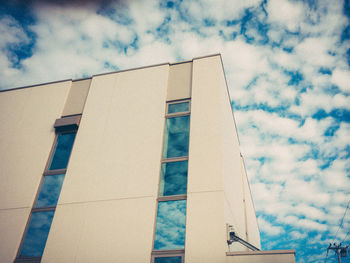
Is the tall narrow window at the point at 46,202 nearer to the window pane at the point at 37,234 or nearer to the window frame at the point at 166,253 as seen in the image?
the window pane at the point at 37,234

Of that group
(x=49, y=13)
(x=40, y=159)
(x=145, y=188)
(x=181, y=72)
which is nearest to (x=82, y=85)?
(x=40, y=159)

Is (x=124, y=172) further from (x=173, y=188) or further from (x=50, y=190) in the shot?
(x=50, y=190)

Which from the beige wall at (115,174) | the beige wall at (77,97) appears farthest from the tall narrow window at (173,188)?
the beige wall at (77,97)

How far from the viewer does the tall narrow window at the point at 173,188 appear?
27.0 feet

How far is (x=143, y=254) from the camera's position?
813cm

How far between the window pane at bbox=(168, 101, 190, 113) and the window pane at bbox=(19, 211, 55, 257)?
18.9 ft

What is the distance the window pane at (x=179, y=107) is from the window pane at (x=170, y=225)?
369cm

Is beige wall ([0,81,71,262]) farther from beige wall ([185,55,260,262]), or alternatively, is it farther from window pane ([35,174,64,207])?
beige wall ([185,55,260,262])

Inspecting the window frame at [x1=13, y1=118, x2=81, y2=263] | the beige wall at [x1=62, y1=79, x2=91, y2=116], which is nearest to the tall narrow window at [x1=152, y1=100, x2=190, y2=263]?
the window frame at [x1=13, y1=118, x2=81, y2=263]

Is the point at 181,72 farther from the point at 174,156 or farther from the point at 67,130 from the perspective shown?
the point at 67,130

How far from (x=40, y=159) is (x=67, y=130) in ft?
5.14

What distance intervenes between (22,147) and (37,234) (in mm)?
4063

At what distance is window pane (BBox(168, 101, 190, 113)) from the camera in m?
11.0

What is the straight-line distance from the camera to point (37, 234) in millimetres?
9672
